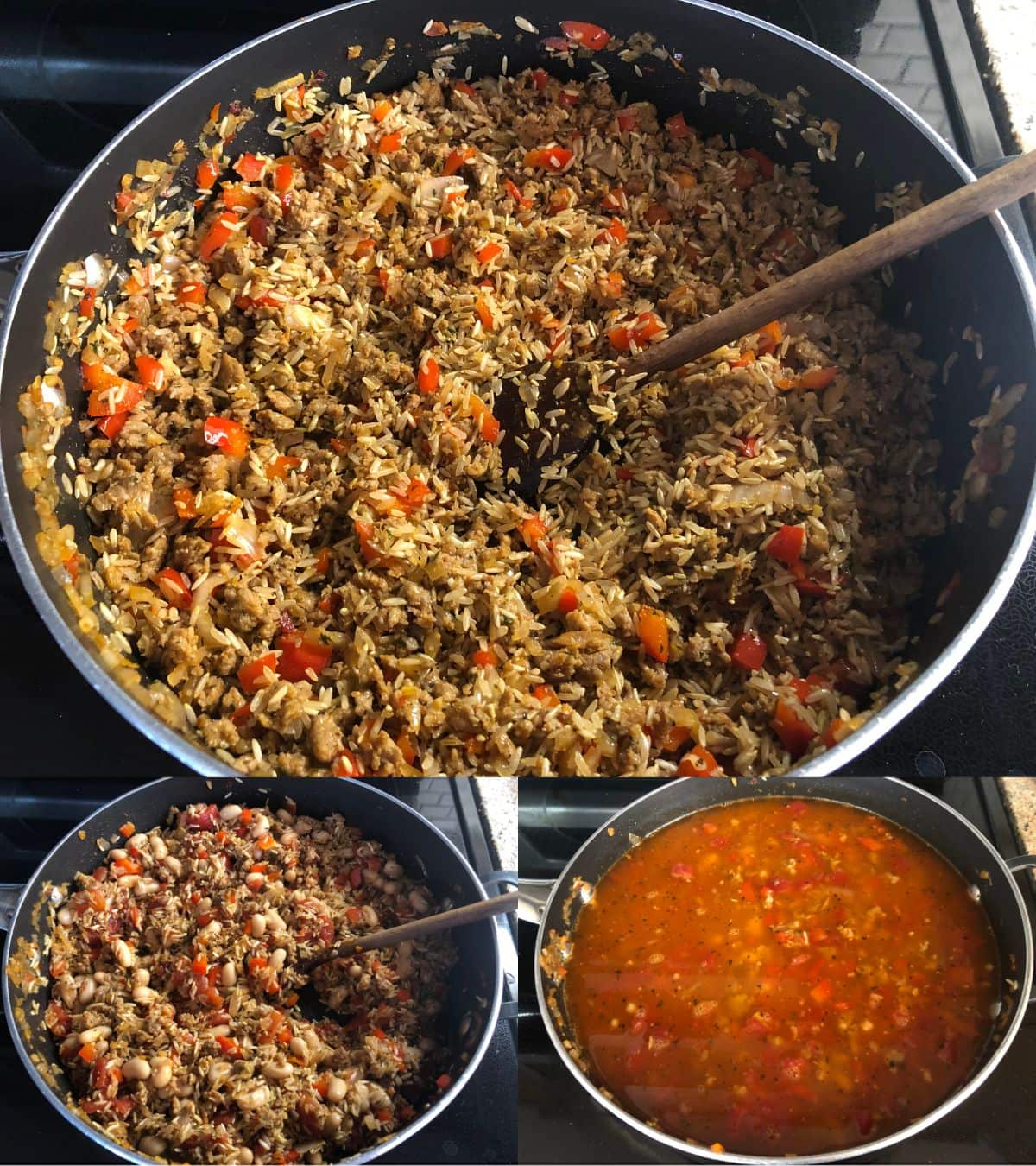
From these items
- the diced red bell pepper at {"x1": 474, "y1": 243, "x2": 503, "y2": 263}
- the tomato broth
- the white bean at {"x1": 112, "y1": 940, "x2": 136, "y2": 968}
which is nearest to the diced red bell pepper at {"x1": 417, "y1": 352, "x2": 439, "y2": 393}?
the diced red bell pepper at {"x1": 474, "y1": 243, "x2": 503, "y2": 263}

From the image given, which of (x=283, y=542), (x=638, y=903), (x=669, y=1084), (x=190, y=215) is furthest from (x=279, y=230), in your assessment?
(x=669, y=1084)

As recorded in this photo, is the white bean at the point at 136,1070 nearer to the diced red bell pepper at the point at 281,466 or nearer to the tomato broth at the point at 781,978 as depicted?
the tomato broth at the point at 781,978

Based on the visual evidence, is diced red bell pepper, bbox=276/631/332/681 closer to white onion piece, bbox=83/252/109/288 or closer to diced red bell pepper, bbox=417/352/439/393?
diced red bell pepper, bbox=417/352/439/393

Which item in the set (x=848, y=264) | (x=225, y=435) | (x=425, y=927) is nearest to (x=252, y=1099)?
(x=425, y=927)

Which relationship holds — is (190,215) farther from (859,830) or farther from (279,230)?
(859,830)

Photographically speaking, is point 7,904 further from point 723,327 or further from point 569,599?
point 723,327
